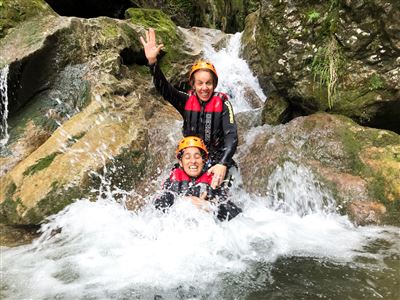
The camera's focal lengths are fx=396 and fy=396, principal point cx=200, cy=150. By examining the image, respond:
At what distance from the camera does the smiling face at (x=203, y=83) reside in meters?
5.46

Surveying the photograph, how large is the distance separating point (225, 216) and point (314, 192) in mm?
1672

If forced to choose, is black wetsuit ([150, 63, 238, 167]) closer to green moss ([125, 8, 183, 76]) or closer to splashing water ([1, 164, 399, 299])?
splashing water ([1, 164, 399, 299])

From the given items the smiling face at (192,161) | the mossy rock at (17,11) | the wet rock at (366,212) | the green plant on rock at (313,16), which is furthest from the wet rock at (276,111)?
the mossy rock at (17,11)

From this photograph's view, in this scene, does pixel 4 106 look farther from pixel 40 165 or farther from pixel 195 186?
pixel 195 186

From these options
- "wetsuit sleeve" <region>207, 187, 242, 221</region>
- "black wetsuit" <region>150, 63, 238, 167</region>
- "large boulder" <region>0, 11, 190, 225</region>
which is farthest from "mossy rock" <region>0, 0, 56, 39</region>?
"wetsuit sleeve" <region>207, 187, 242, 221</region>

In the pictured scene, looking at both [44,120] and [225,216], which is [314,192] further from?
[44,120]

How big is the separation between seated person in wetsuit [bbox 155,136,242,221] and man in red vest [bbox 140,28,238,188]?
0.23 m

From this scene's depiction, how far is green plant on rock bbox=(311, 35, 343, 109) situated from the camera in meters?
6.65

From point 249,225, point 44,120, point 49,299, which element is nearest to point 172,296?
point 49,299

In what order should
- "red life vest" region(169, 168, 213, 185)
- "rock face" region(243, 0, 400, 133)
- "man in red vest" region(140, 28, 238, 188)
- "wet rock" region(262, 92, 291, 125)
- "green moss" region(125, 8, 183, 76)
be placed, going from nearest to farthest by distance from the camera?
"red life vest" region(169, 168, 213, 185), "man in red vest" region(140, 28, 238, 188), "rock face" region(243, 0, 400, 133), "wet rock" region(262, 92, 291, 125), "green moss" region(125, 8, 183, 76)

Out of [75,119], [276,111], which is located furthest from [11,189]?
[276,111]

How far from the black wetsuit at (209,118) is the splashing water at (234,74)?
459 cm

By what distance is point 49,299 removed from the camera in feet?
11.7

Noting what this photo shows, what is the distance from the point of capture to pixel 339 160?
621 centimetres
